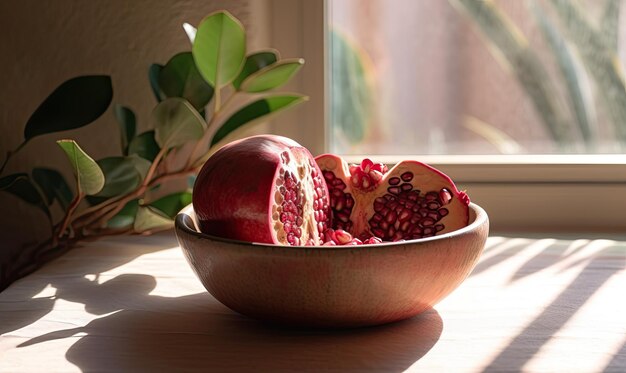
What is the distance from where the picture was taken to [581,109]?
1.42 m

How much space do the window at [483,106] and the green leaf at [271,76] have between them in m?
0.19

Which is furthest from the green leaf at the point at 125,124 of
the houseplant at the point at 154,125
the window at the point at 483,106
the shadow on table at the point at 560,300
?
the shadow on table at the point at 560,300

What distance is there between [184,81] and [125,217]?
19 centimetres

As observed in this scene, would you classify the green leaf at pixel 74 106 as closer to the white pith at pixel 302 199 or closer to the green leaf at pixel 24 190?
the green leaf at pixel 24 190

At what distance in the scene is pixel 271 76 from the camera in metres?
1.05

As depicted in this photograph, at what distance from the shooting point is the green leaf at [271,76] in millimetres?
1035

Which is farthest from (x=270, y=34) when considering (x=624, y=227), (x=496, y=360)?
(x=496, y=360)

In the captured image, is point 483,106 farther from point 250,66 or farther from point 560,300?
point 560,300

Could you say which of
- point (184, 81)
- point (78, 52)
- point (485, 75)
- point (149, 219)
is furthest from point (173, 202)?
point (485, 75)

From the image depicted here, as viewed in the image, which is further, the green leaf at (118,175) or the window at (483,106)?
the window at (483,106)

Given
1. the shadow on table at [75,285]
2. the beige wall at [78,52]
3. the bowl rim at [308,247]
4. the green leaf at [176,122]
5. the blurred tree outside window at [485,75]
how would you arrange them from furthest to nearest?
the blurred tree outside window at [485,75] → the beige wall at [78,52] → the green leaf at [176,122] → the shadow on table at [75,285] → the bowl rim at [308,247]

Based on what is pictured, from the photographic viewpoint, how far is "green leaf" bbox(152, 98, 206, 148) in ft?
3.25

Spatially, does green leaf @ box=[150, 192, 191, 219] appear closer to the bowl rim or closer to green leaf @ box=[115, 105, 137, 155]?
green leaf @ box=[115, 105, 137, 155]

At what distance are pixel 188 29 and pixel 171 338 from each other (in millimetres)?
452
